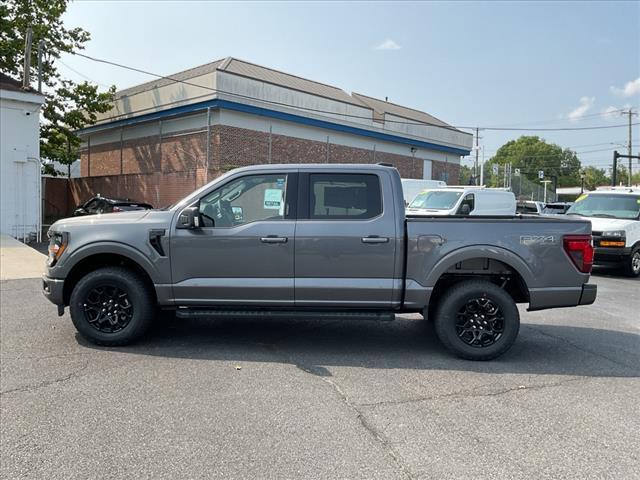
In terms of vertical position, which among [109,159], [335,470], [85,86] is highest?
[85,86]

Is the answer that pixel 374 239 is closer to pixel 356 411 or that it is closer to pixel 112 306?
pixel 356 411

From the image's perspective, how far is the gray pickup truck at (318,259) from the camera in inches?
210

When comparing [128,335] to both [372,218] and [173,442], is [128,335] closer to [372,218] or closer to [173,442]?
[173,442]

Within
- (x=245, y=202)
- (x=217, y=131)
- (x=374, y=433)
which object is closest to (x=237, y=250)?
(x=245, y=202)

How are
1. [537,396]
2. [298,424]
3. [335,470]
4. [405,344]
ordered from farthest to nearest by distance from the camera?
[405,344] < [537,396] < [298,424] < [335,470]

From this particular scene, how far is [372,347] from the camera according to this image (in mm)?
5875

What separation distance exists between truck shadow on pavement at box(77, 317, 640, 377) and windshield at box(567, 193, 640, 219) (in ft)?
22.7

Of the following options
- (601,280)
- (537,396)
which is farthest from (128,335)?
(601,280)

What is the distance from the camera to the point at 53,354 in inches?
211

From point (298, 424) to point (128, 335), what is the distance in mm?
2563

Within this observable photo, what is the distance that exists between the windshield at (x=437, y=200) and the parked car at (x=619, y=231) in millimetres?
4377

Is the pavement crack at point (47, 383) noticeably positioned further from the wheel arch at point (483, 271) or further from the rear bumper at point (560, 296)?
the rear bumper at point (560, 296)

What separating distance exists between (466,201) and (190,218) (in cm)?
1281

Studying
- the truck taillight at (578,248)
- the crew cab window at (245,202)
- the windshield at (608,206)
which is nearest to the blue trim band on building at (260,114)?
the windshield at (608,206)
